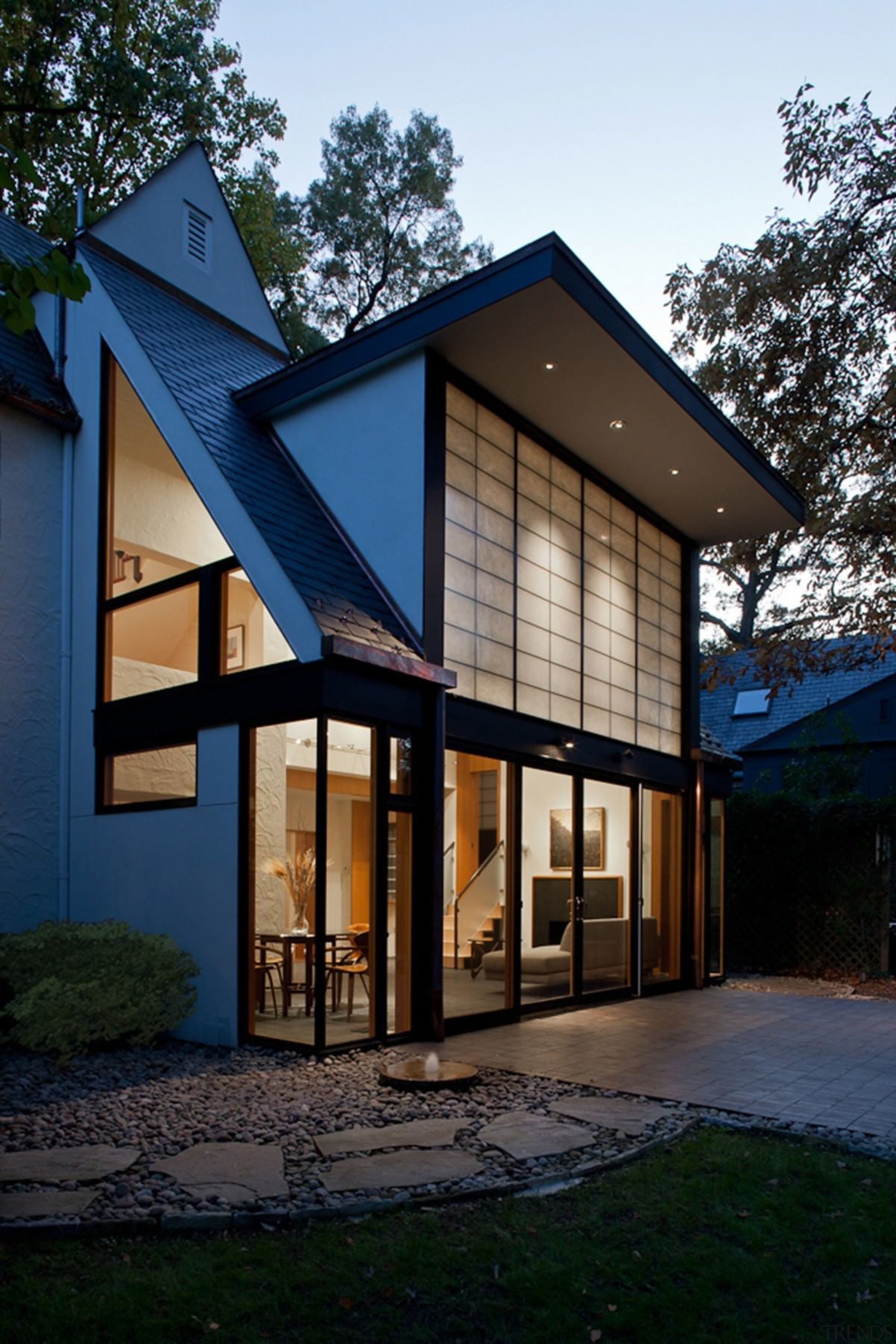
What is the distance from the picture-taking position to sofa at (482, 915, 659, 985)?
961 cm

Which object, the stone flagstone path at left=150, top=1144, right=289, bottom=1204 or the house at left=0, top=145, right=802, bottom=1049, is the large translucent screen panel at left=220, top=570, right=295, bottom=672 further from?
the stone flagstone path at left=150, top=1144, right=289, bottom=1204

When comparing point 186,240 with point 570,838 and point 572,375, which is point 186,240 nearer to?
point 572,375

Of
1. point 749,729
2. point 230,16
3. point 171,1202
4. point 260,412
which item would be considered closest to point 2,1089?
point 171,1202

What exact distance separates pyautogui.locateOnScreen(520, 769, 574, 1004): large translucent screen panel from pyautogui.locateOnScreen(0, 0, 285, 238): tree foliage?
1295 centimetres

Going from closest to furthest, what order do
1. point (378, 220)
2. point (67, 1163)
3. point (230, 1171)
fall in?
1. point (230, 1171)
2. point (67, 1163)
3. point (378, 220)

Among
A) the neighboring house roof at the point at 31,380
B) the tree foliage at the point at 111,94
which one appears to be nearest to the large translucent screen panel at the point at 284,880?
the neighboring house roof at the point at 31,380

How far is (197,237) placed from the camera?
1241 cm

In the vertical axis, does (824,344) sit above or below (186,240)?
below

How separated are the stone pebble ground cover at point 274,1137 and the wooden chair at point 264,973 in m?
0.49

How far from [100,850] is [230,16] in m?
16.4

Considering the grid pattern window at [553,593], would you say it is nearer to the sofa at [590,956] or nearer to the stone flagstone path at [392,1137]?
the sofa at [590,956]

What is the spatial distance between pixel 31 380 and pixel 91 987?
5.98 m

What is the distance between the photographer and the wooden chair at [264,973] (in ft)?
25.2

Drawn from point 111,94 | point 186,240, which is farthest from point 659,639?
point 111,94
